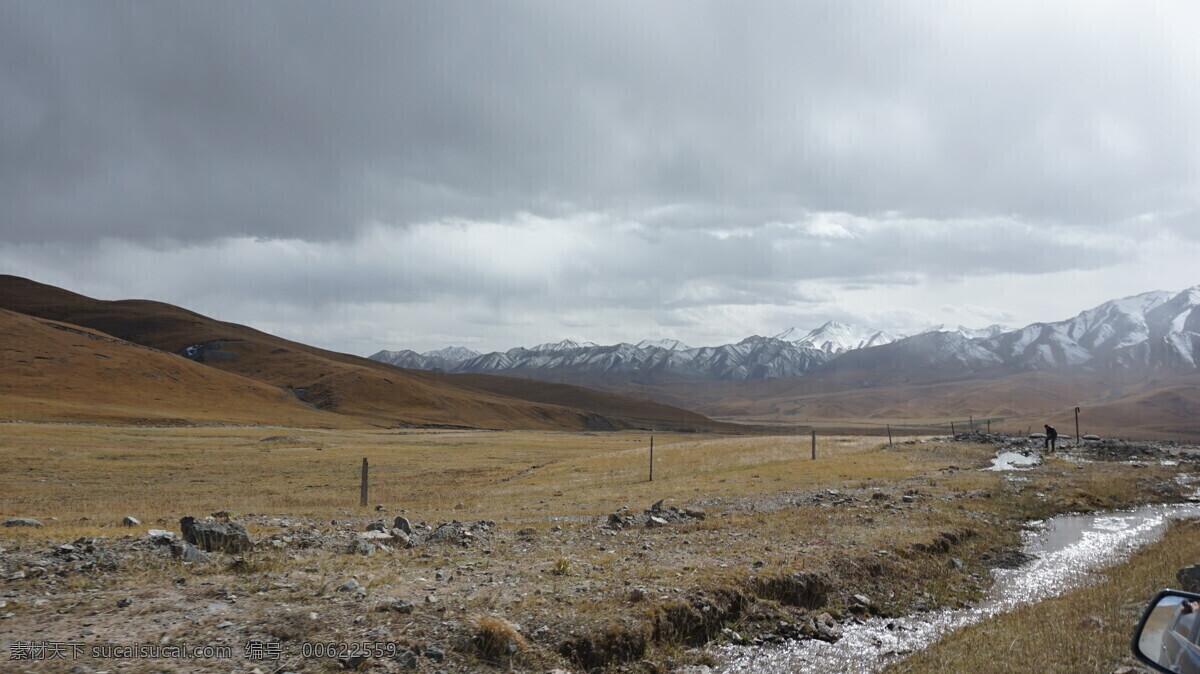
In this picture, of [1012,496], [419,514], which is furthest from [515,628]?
[1012,496]

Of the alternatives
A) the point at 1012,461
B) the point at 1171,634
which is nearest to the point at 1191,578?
the point at 1171,634

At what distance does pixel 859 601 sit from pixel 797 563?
1.49 meters

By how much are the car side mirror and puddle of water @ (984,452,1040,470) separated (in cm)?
4570

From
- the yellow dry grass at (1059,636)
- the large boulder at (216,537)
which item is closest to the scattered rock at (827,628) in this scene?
the yellow dry grass at (1059,636)

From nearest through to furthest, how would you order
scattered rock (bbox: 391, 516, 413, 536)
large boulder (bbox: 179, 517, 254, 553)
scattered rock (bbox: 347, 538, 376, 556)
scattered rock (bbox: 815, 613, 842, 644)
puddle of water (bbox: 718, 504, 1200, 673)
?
puddle of water (bbox: 718, 504, 1200, 673), scattered rock (bbox: 815, 613, 842, 644), large boulder (bbox: 179, 517, 254, 553), scattered rock (bbox: 347, 538, 376, 556), scattered rock (bbox: 391, 516, 413, 536)

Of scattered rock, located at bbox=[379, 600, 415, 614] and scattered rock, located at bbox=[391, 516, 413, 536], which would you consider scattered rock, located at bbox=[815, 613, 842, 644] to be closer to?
scattered rock, located at bbox=[379, 600, 415, 614]

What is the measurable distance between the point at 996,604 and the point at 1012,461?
4505 centimetres

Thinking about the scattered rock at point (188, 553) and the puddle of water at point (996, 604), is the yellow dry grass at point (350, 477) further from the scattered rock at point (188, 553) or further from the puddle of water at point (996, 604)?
the puddle of water at point (996, 604)

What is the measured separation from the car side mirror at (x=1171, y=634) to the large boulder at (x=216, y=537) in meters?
15.4

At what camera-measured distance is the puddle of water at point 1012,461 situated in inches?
1841

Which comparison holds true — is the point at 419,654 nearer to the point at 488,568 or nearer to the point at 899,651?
the point at 488,568

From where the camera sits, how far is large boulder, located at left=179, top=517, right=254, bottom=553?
13.9m

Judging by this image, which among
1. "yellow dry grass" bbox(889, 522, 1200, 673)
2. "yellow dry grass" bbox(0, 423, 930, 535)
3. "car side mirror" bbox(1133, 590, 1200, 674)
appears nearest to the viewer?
"car side mirror" bbox(1133, 590, 1200, 674)

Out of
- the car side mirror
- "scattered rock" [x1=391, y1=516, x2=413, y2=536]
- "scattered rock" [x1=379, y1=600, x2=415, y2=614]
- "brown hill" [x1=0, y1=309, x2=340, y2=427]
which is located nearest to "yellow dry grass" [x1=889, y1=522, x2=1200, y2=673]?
the car side mirror
